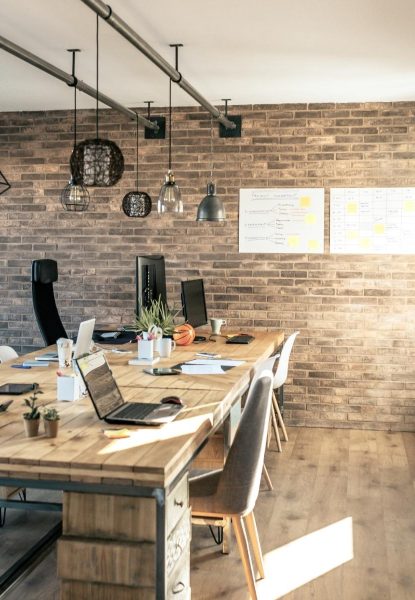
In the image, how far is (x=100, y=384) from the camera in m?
3.11

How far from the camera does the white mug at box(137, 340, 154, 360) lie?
4.68 metres

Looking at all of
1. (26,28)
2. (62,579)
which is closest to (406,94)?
(26,28)

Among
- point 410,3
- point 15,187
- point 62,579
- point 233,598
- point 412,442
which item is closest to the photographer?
point 62,579

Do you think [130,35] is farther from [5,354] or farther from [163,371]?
[5,354]

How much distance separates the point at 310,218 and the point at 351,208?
0.35 m

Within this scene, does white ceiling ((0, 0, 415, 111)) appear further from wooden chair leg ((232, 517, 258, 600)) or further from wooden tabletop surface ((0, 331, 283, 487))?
wooden chair leg ((232, 517, 258, 600))

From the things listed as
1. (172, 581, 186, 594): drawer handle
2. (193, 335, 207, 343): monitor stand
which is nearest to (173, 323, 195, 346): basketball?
(193, 335, 207, 343): monitor stand

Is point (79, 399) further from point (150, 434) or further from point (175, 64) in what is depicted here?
point (175, 64)

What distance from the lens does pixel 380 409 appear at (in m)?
6.64

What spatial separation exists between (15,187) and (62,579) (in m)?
5.20

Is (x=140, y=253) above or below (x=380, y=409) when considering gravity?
above

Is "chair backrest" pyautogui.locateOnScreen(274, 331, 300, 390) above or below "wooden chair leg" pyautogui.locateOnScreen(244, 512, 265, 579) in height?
above

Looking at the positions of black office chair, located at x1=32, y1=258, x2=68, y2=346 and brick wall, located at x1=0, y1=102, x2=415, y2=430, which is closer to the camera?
black office chair, located at x1=32, y1=258, x2=68, y2=346

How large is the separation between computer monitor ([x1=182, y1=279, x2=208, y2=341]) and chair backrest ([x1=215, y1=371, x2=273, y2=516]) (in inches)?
109
